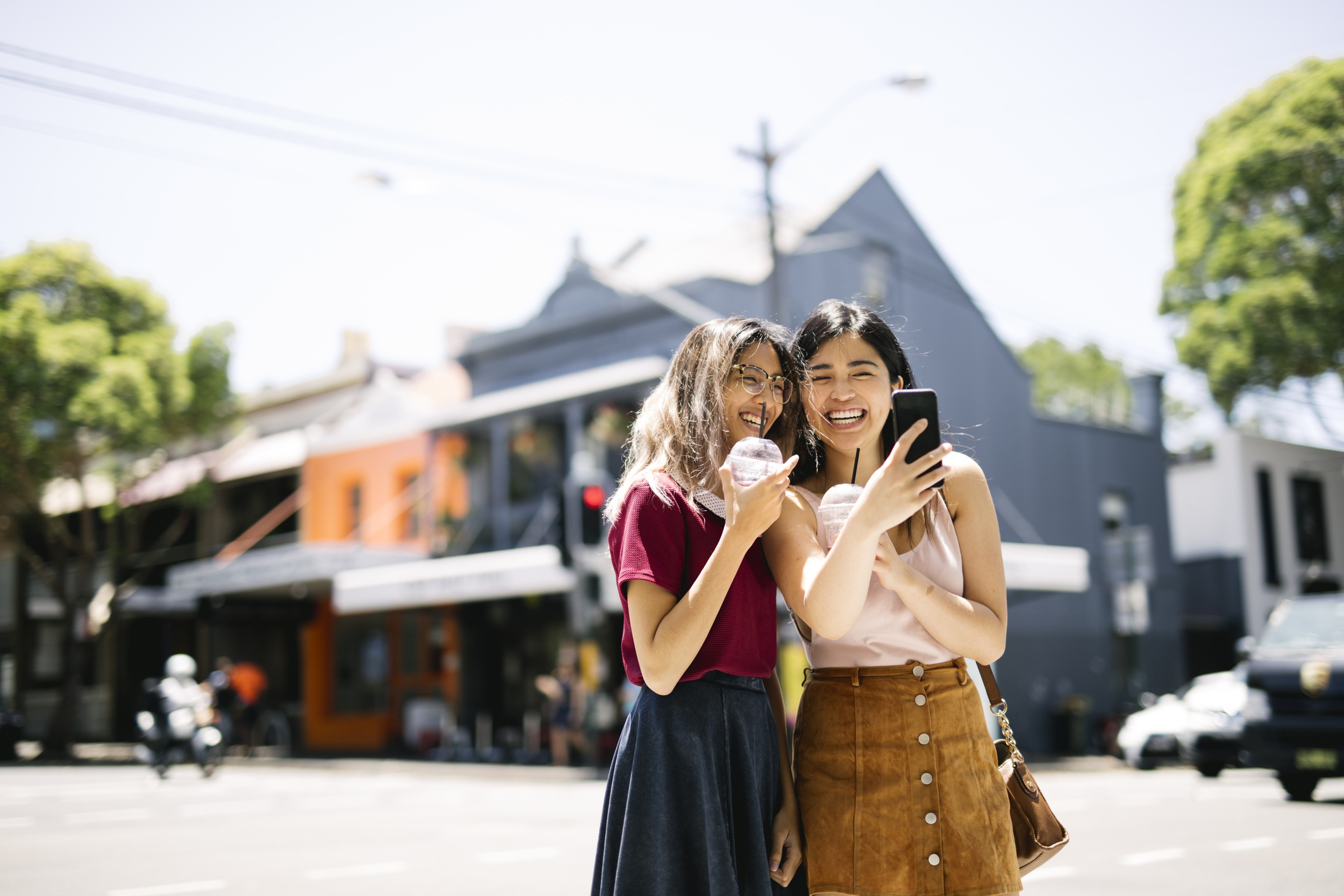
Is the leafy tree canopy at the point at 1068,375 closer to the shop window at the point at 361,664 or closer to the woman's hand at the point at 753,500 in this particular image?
the shop window at the point at 361,664

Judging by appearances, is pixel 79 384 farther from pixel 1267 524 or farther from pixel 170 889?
pixel 1267 524

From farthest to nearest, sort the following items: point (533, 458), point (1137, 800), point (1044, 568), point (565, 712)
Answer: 1. point (533, 458)
2. point (1044, 568)
3. point (565, 712)
4. point (1137, 800)

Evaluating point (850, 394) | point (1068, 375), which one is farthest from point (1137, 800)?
point (1068, 375)

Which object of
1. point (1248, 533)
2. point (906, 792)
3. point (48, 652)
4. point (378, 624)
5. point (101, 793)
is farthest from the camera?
point (48, 652)

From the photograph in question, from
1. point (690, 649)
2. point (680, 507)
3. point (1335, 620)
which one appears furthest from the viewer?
point (1335, 620)

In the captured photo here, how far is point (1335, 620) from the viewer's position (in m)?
11.4

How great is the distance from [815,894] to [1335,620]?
34.9 feet

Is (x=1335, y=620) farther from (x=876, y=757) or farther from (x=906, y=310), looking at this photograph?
(x=906, y=310)

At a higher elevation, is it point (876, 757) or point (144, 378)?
point (144, 378)

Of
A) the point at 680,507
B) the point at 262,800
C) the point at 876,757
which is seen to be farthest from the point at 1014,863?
the point at 262,800

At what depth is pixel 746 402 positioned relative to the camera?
2.76 meters

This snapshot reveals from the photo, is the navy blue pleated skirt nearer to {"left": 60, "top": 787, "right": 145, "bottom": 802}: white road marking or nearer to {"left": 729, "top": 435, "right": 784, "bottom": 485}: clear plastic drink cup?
{"left": 729, "top": 435, "right": 784, "bottom": 485}: clear plastic drink cup

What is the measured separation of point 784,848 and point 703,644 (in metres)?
0.49

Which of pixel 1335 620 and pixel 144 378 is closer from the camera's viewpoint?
pixel 1335 620
